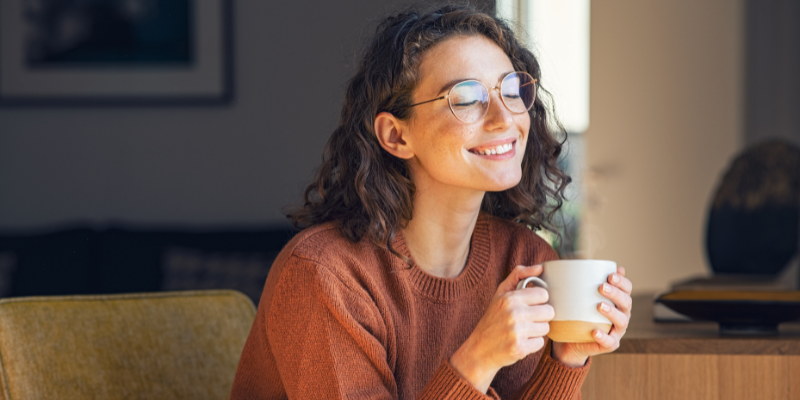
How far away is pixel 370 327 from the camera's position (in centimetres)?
102

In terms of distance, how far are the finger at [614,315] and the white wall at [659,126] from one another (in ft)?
10.6

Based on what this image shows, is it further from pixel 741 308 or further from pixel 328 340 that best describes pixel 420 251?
pixel 741 308

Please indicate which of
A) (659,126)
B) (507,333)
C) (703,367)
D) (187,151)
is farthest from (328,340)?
(659,126)

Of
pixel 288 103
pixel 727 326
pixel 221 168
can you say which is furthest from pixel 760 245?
pixel 221 168

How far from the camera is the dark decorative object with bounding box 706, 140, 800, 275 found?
244cm

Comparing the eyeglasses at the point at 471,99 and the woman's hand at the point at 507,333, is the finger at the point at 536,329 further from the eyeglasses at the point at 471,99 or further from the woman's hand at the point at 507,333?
the eyeglasses at the point at 471,99

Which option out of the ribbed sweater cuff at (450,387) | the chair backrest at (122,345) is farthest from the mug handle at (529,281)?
the chair backrest at (122,345)

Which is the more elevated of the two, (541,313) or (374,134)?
(374,134)

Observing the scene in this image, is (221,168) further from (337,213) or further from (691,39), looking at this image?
(691,39)

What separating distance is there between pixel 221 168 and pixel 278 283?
1700 millimetres

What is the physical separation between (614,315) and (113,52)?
2335mm

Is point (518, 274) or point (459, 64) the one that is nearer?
point (518, 274)

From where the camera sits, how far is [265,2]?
2662mm

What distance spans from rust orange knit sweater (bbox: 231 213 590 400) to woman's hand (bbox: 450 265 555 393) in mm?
30
